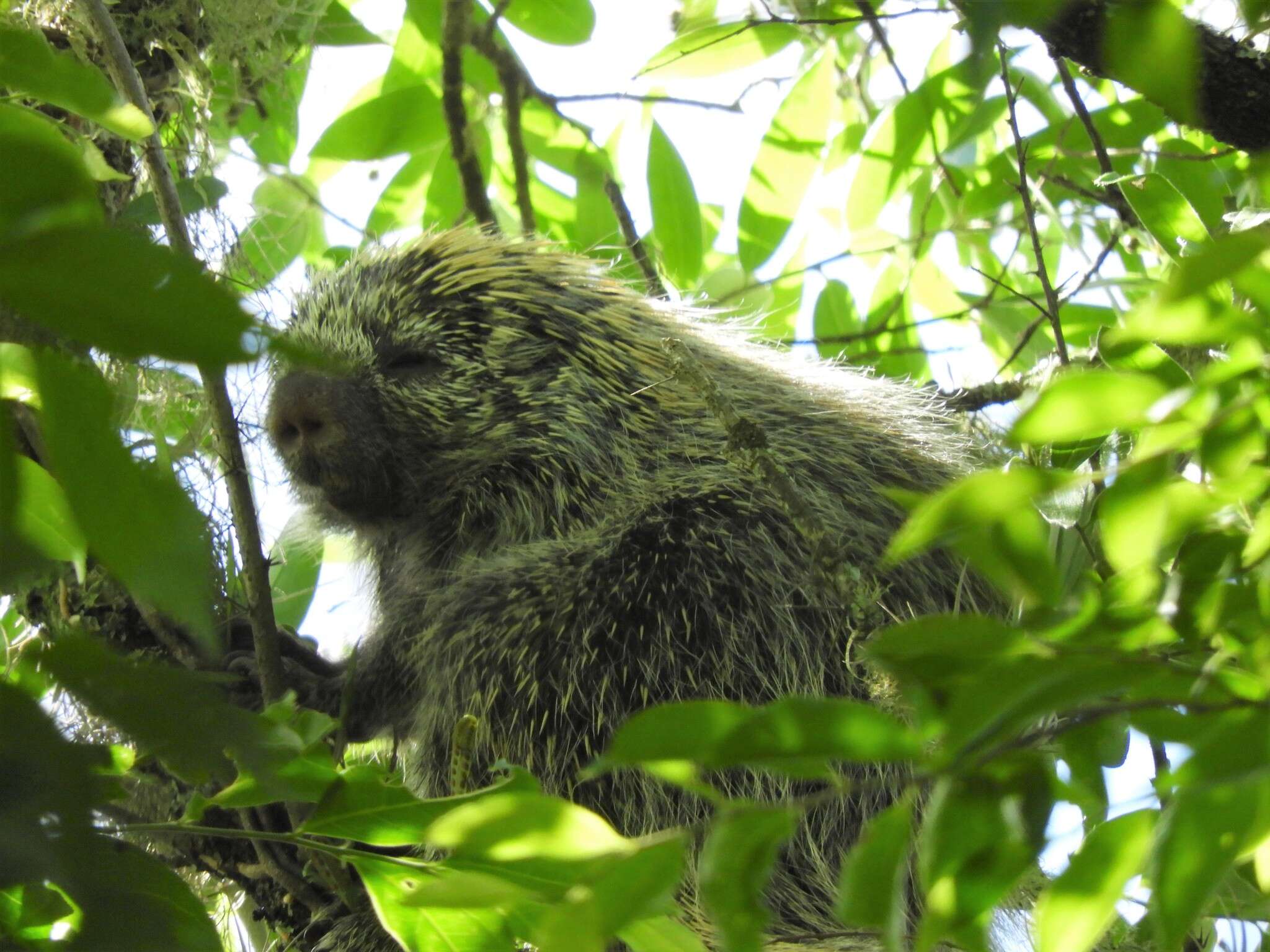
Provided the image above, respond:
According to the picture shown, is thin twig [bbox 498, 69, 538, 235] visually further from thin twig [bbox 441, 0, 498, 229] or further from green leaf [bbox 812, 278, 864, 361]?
green leaf [bbox 812, 278, 864, 361]

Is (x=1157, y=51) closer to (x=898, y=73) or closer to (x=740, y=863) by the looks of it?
(x=740, y=863)

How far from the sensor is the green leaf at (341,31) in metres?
2.64

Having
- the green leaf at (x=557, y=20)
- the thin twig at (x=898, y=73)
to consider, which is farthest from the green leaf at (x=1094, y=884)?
the green leaf at (x=557, y=20)

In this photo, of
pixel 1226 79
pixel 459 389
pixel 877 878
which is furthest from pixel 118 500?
pixel 459 389

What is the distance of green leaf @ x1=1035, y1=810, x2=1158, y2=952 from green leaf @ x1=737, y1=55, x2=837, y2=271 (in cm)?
203

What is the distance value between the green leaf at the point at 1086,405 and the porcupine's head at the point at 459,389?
5.47 feet

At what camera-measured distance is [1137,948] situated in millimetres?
1709

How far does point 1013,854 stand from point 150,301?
1.66ft

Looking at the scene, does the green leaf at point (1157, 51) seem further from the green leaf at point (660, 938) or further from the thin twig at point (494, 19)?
the thin twig at point (494, 19)

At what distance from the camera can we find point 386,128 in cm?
263

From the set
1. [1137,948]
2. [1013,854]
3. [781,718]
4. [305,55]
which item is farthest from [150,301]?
[305,55]

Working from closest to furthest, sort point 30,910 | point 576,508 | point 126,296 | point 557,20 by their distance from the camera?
point 126,296 < point 30,910 < point 576,508 < point 557,20

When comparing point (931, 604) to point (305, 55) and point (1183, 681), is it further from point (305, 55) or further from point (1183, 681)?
point (305, 55)

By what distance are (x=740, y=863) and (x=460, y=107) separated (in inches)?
91.4
